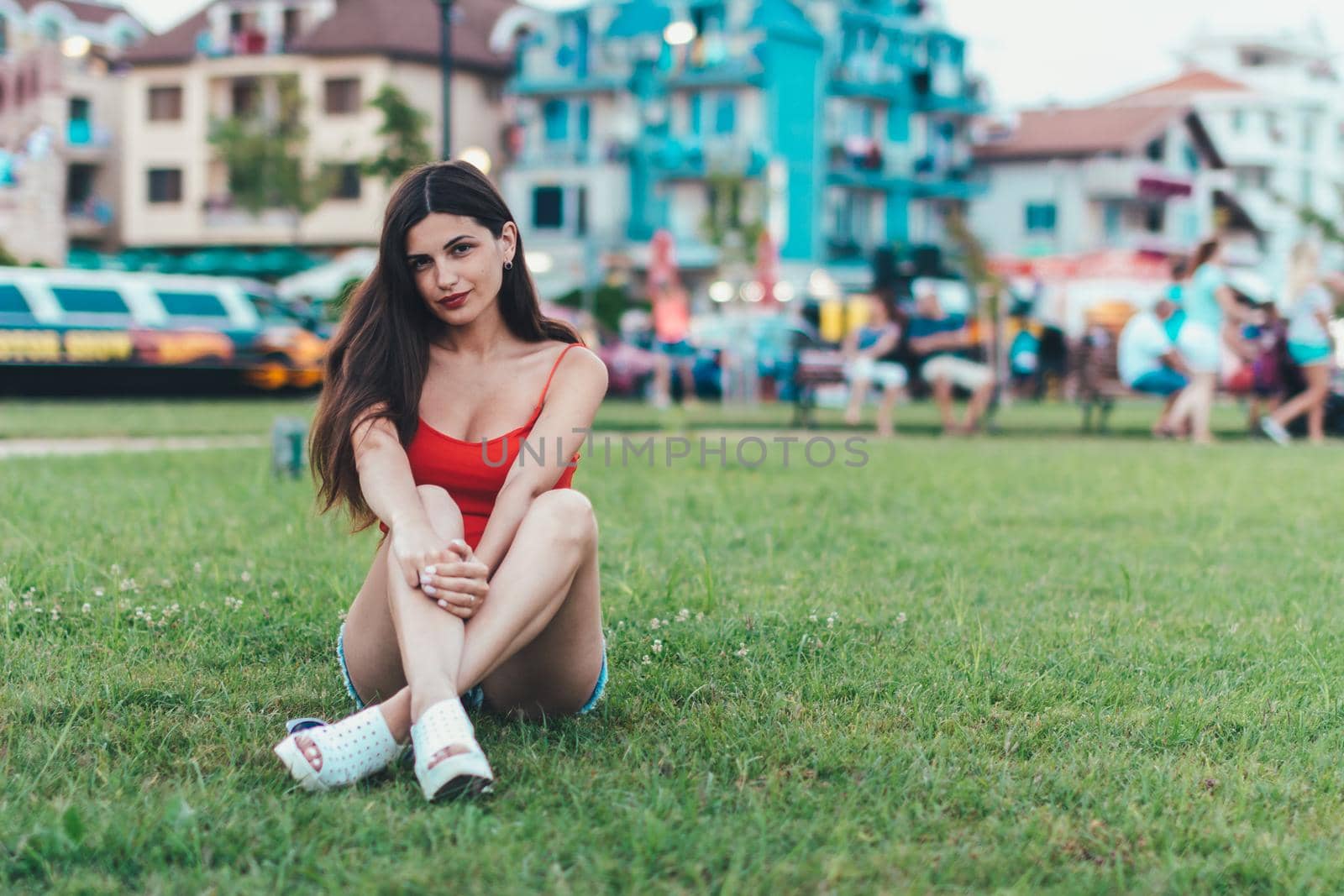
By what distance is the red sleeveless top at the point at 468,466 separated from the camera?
3686mm

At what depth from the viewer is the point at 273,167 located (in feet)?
139

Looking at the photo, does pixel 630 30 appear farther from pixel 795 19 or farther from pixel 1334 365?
pixel 1334 365

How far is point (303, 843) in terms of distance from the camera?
9.00 feet

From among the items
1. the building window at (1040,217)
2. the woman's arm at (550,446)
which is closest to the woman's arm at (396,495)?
the woman's arm at (550,446)

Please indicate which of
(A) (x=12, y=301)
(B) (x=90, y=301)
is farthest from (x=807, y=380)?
(A) (x=12, y=301)

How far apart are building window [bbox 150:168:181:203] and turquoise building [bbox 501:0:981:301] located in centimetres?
1149

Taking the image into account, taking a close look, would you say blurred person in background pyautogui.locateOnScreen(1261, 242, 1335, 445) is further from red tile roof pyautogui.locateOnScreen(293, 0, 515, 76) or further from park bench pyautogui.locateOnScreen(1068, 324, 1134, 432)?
red tile roof pyautogui.locateOnScreen(293, 0, 515, 76)

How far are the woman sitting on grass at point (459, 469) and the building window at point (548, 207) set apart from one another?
1705 inches

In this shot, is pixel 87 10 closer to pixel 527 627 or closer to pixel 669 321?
pixel 669 321

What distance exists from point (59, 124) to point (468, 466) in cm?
5443

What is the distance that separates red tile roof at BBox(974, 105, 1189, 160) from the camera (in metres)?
54.9

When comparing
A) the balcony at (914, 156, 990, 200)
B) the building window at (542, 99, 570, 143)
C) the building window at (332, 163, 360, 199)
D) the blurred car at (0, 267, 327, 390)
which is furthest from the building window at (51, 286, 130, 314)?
the balcony at (914, 156, 990, 200)

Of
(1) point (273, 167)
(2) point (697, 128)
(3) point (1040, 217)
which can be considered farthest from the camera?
(3) point (1040, 217)

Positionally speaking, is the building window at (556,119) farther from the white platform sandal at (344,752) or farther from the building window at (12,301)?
the white platform sandal at (344,752)
